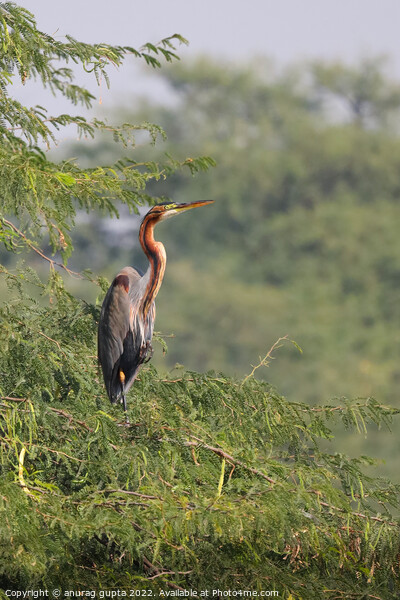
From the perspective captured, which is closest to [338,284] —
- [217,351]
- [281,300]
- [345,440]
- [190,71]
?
[281,300]

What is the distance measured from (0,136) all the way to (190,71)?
32.8 meters

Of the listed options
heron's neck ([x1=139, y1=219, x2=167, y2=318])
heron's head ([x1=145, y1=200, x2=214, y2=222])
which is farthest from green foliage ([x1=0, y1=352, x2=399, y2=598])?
heron's head ([x1=145, y1=200, x2=214, y2=222])

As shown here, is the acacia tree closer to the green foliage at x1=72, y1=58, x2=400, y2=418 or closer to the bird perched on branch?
the bird perched on branch

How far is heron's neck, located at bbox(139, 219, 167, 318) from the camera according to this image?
446 cm

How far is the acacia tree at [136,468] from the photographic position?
2.91 meters

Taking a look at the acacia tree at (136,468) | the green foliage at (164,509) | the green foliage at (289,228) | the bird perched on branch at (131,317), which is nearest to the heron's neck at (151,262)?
the bird perched on branch at (131,317)

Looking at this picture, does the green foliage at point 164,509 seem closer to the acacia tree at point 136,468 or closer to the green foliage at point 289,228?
the acacia tree at point 136,468

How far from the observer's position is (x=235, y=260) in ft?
101

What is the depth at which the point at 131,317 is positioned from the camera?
4.42 meters

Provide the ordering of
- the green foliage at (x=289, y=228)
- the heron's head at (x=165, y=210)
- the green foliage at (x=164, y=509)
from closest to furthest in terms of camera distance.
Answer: the green foliage at (x=164, y=509)
the heron's head at (x=165, y=210)
the green foliage at (x=289, y=228)

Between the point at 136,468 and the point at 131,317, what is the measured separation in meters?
1.24

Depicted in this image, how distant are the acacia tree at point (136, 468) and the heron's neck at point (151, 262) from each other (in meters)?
0.15

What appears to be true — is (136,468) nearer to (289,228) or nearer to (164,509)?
(164,509)

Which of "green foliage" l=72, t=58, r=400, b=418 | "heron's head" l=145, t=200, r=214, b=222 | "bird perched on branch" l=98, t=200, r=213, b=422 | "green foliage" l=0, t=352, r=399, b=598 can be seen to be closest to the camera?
"green foliage" l=0, t=352, r=399, b=598
